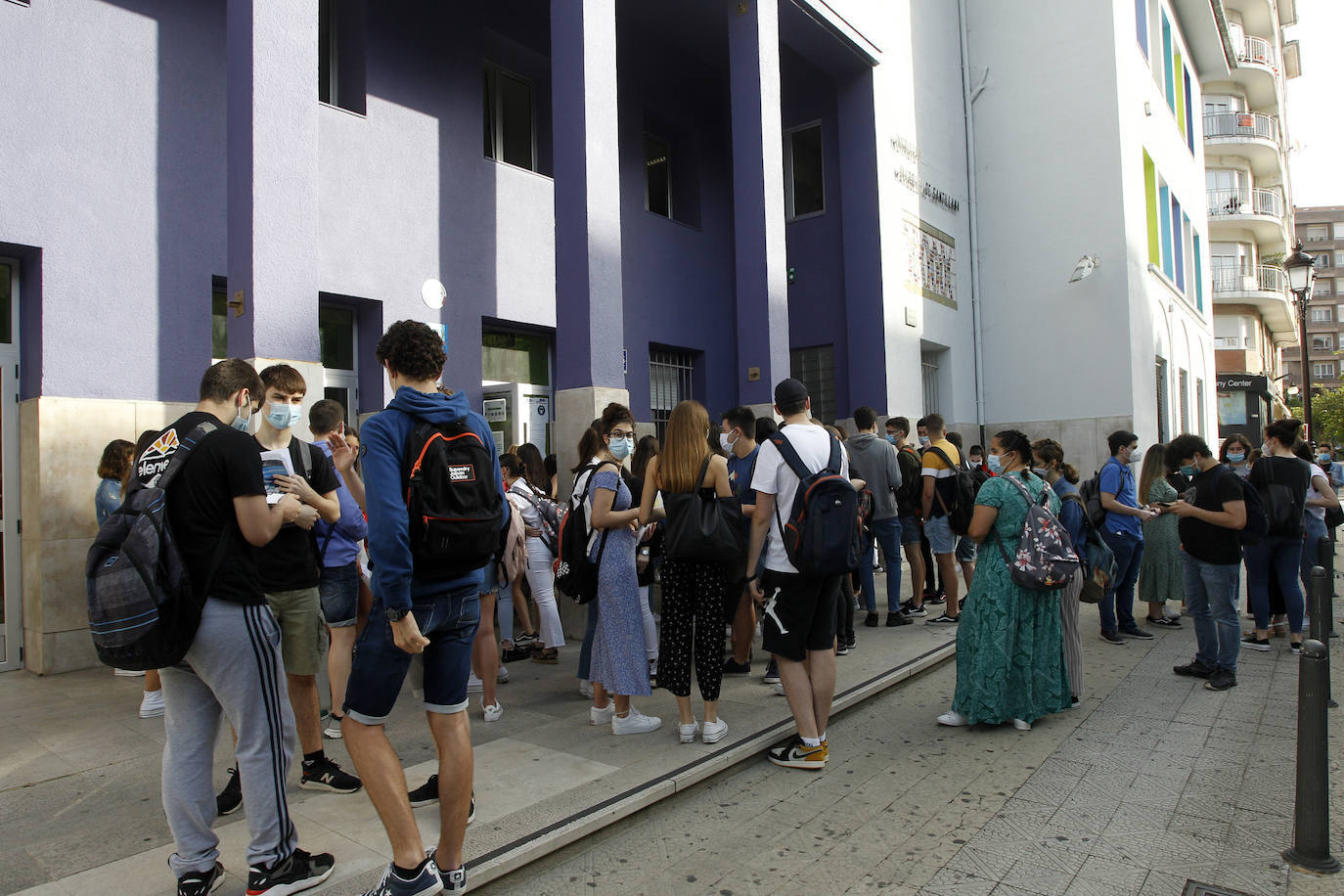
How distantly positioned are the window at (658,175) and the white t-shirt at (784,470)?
8.96 metres

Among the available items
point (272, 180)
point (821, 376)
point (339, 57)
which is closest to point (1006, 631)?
point (272, 180)

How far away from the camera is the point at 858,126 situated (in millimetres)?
13547

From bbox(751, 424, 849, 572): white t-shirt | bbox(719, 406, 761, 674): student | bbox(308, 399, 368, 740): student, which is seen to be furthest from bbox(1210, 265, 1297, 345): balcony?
bbox(308, 399, 368, 740): student

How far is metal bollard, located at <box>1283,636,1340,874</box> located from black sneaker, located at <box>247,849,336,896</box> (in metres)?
3.86

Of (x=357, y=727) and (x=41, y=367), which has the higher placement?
(x=41, y=367)

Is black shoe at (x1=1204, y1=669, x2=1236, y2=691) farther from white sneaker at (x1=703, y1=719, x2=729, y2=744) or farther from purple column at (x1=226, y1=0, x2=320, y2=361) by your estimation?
purple column at (x1=226, y1=0, x2=320, y2=361)

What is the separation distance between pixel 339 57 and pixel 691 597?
7304 millimetres

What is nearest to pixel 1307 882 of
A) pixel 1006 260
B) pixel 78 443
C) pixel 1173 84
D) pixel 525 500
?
pixel 525 500

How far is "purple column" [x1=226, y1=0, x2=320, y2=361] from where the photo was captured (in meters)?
6.18

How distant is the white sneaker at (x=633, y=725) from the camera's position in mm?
4973

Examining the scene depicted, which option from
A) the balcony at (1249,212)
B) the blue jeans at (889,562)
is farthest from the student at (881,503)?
the balcony at (1249,212)

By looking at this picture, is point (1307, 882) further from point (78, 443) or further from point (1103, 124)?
point (1103, 124)

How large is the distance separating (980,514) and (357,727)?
375 centimetres

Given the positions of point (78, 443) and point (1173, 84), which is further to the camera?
point (1173, 84)
